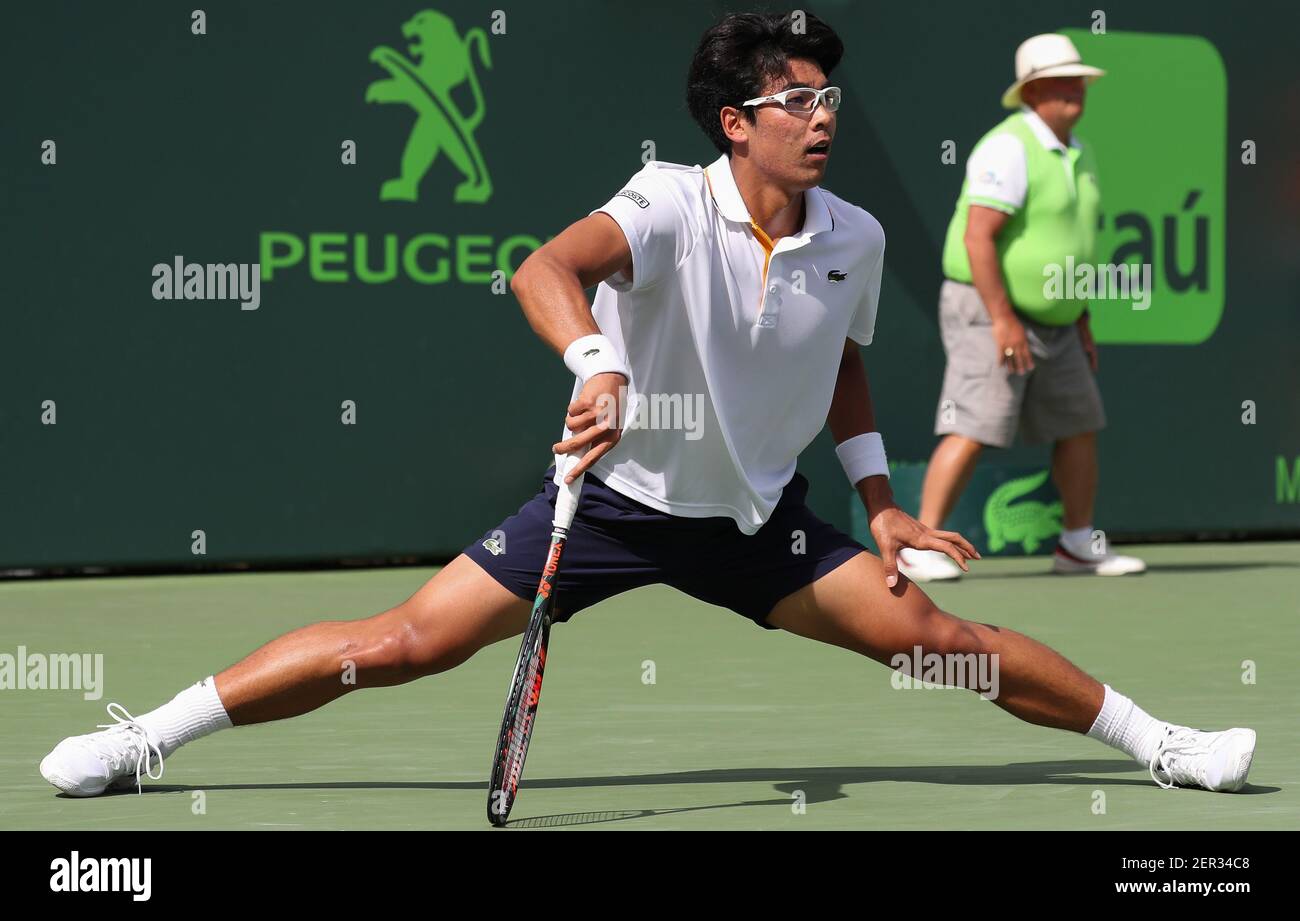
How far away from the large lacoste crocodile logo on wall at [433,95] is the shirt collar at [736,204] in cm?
477

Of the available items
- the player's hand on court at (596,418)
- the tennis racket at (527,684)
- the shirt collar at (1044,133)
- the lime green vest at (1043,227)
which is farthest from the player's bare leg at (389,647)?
the shirt collar at (1044,133)

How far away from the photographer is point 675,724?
5.66 m

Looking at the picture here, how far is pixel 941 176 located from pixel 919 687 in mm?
4224

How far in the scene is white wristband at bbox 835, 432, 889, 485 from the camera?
15.7 ft

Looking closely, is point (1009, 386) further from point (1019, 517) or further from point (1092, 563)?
point (1019, 517)

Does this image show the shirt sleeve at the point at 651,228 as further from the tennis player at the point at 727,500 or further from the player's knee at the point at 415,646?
the player's knee at the point at 415,646

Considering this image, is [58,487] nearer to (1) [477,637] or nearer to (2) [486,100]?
(2) [486,100]

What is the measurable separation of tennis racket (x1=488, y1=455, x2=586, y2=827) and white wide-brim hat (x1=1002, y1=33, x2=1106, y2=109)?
5.27m

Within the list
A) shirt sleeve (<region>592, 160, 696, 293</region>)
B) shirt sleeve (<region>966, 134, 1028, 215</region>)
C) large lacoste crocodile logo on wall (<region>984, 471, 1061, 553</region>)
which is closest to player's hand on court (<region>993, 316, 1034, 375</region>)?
shirt sleeve (<region>966, 134, 1028, 215</region>)

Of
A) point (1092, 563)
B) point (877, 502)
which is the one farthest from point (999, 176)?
point (877, 502)

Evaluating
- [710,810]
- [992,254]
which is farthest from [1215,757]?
[992,254]

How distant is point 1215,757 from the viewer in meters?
4.62

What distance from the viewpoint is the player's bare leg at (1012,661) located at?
4.52 metres

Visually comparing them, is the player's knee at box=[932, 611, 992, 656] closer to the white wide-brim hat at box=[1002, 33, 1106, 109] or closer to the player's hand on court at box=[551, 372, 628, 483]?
the player's hand on court at box=[551, 372, 628, 483]
